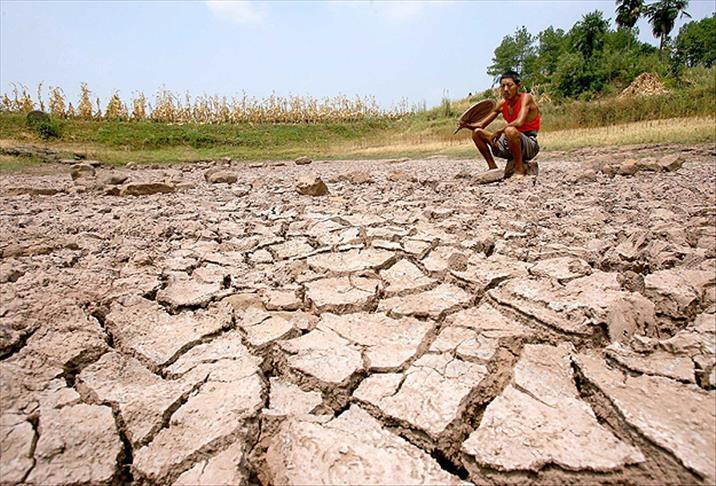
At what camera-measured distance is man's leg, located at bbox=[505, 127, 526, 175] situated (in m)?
4.64

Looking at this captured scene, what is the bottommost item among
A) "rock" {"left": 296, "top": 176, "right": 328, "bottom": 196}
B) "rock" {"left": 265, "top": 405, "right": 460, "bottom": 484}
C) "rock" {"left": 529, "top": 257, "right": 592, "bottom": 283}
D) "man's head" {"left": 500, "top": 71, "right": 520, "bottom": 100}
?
"rock" {"left": 265, "top": 405, "right": 460, "bottom": 484}

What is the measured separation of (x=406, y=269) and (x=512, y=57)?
46153 mm

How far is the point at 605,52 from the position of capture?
25156mm

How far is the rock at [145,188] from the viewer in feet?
15.8

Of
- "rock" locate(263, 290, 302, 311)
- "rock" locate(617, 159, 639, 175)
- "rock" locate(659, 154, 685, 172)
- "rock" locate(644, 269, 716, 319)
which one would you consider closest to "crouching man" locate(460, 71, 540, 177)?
"rock" locate(617, 159, 639, 175)

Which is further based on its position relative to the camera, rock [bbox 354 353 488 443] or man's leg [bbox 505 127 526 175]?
man's leg [bbox 505 127 526 175]

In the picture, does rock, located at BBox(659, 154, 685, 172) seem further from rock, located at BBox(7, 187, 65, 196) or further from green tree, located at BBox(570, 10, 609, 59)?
green tree, located at BBox(570, 10, 609, 59)

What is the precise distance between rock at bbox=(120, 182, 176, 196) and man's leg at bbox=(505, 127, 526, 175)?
4.06 metres

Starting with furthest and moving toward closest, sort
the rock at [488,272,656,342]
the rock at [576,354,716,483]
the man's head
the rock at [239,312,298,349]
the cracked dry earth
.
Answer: the man's head < the rock at [239,312,298,349] < the rock at [488,272,656,342] < the cracked dry earth < the rock at [576,354,716,483]

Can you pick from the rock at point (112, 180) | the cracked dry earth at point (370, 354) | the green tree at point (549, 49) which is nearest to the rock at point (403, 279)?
the cracked dry earth at point (370, 354)

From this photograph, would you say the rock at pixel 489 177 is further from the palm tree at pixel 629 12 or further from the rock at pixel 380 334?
the palm tree at pixel 629 12

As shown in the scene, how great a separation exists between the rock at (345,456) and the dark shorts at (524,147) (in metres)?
4.43

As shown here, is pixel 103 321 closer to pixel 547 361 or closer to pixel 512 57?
pixel 547 361

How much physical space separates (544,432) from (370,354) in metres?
0.59
